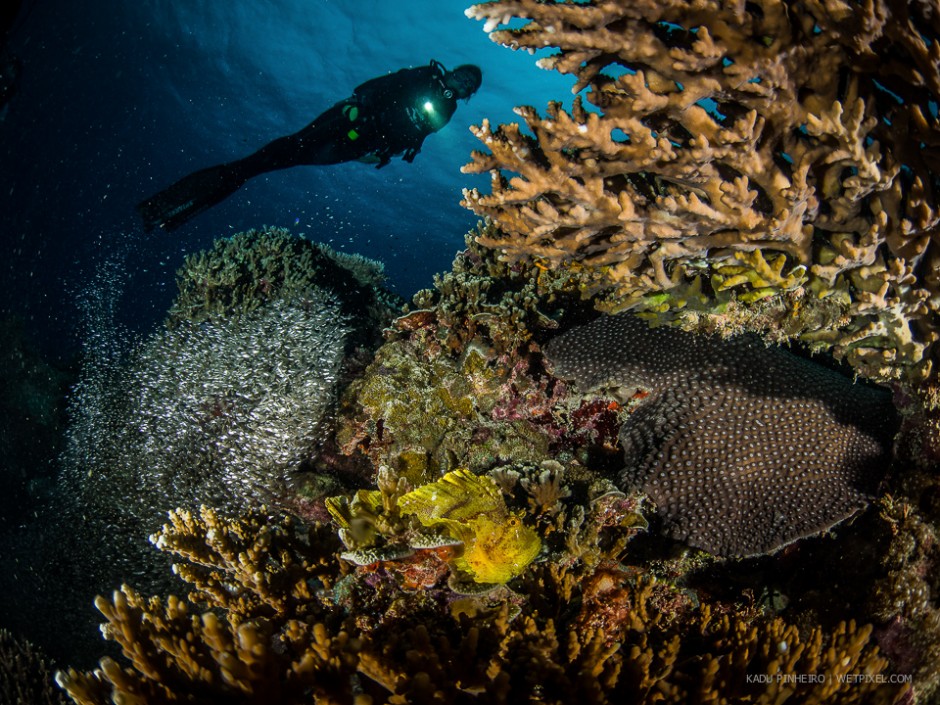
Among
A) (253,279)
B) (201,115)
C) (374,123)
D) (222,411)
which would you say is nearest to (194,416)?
(222,411)

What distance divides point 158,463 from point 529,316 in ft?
16.3

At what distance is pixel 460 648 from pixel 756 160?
2950mm

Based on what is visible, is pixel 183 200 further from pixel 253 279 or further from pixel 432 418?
pixel 432 418

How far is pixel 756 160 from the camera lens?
238 cm

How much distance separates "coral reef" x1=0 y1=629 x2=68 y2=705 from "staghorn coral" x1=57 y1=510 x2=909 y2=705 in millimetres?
3907

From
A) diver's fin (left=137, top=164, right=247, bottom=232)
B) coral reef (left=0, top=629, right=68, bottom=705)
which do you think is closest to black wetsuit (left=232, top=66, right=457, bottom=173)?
diver's fin (left=137, top=164, right=247, bottom=232)

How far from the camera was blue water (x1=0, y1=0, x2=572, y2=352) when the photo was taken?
3262cm

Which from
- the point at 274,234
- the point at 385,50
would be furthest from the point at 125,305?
the point at 274,234

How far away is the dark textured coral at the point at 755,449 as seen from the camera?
116 inches

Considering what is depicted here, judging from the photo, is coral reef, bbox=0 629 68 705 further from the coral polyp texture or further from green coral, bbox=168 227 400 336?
the coral polyp texture

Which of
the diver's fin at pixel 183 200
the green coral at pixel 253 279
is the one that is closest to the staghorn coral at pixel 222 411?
the green coral at pixel 253 279

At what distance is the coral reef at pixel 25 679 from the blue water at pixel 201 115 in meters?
13.0

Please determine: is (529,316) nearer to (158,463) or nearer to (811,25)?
(811,25)

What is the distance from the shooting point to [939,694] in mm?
2740
